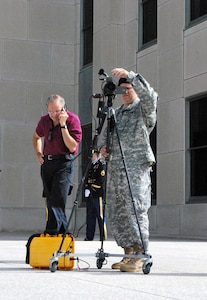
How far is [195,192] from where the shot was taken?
1817 cm

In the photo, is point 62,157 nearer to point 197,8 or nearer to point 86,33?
point 197,8

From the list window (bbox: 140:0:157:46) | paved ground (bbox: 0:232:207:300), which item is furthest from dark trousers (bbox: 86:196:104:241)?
window (bbox: 140:0:157:46)

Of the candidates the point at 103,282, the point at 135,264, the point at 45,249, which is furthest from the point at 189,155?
the point at 103,282

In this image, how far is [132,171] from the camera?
827 centimetres

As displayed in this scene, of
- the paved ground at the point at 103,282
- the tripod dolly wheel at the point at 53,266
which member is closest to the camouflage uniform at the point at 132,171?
the paved ground at the point at 103,282

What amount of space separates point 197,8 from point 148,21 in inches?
98.2

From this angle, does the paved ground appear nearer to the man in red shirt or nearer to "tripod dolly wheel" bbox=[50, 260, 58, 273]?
"tripod dolly wheel" bbox=[50, 260, 58, 273]

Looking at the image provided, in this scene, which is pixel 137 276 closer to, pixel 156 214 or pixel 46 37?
pixel 156 214

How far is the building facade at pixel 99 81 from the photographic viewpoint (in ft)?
60.2

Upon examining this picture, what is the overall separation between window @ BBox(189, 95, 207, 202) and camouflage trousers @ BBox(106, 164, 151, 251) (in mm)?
9454

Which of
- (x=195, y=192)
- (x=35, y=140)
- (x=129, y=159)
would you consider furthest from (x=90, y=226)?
(x=129, y=159)

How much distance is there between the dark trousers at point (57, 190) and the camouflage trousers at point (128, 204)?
0.83 m

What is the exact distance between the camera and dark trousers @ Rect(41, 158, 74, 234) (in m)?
9.09

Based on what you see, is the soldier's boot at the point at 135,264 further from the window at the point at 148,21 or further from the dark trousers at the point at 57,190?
the window at the point at 148,21
